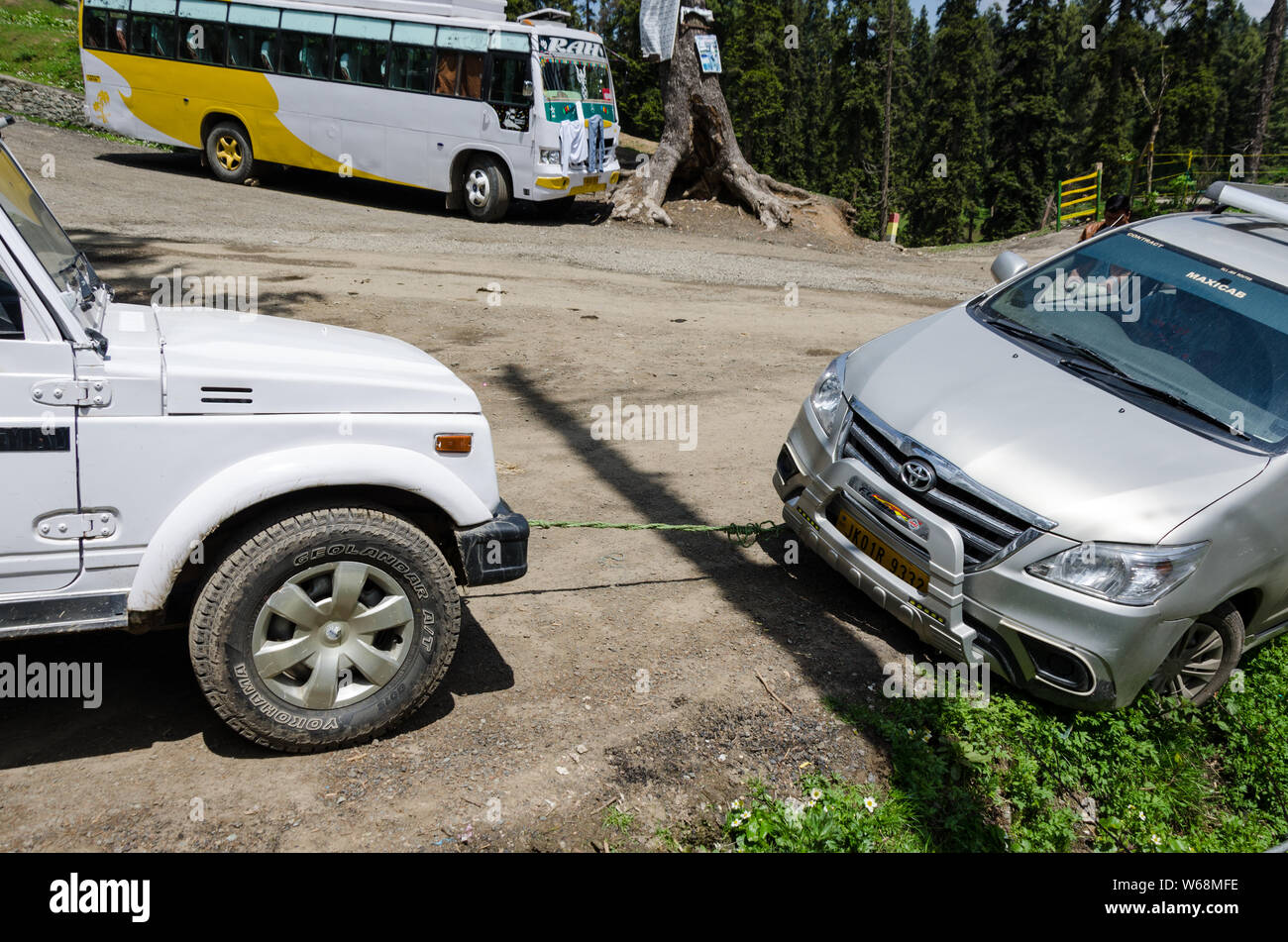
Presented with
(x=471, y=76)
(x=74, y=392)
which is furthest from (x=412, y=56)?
(x=74, y=392)

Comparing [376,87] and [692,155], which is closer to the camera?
[376,87]

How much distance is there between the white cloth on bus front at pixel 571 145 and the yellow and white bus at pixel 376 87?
1.0 inches

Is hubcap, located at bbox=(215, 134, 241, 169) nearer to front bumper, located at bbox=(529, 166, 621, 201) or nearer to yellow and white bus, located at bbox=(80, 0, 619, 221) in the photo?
yellow and white bus, located at bbox=(80, 0, 619, 221)

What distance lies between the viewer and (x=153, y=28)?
17.0 metres

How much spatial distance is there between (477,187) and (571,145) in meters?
1.82

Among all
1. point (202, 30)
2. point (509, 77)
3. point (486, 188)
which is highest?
point (202, 30)

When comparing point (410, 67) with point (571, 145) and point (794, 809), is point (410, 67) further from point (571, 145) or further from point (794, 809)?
point (794, 809)

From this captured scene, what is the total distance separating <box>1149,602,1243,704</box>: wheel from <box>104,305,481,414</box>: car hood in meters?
3.24

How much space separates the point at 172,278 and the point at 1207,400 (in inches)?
390

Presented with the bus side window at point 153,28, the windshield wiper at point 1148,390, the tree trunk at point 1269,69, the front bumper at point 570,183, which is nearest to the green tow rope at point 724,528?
the windshield wiper at point 1148,390

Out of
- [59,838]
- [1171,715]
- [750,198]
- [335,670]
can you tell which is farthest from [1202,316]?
[750,198]

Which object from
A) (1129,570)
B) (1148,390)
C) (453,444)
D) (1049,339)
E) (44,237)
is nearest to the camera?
(44,237)

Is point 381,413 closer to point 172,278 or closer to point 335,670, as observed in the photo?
point 335,670

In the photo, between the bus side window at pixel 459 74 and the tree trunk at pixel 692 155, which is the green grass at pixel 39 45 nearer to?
the bus side window at pixel 459 74
